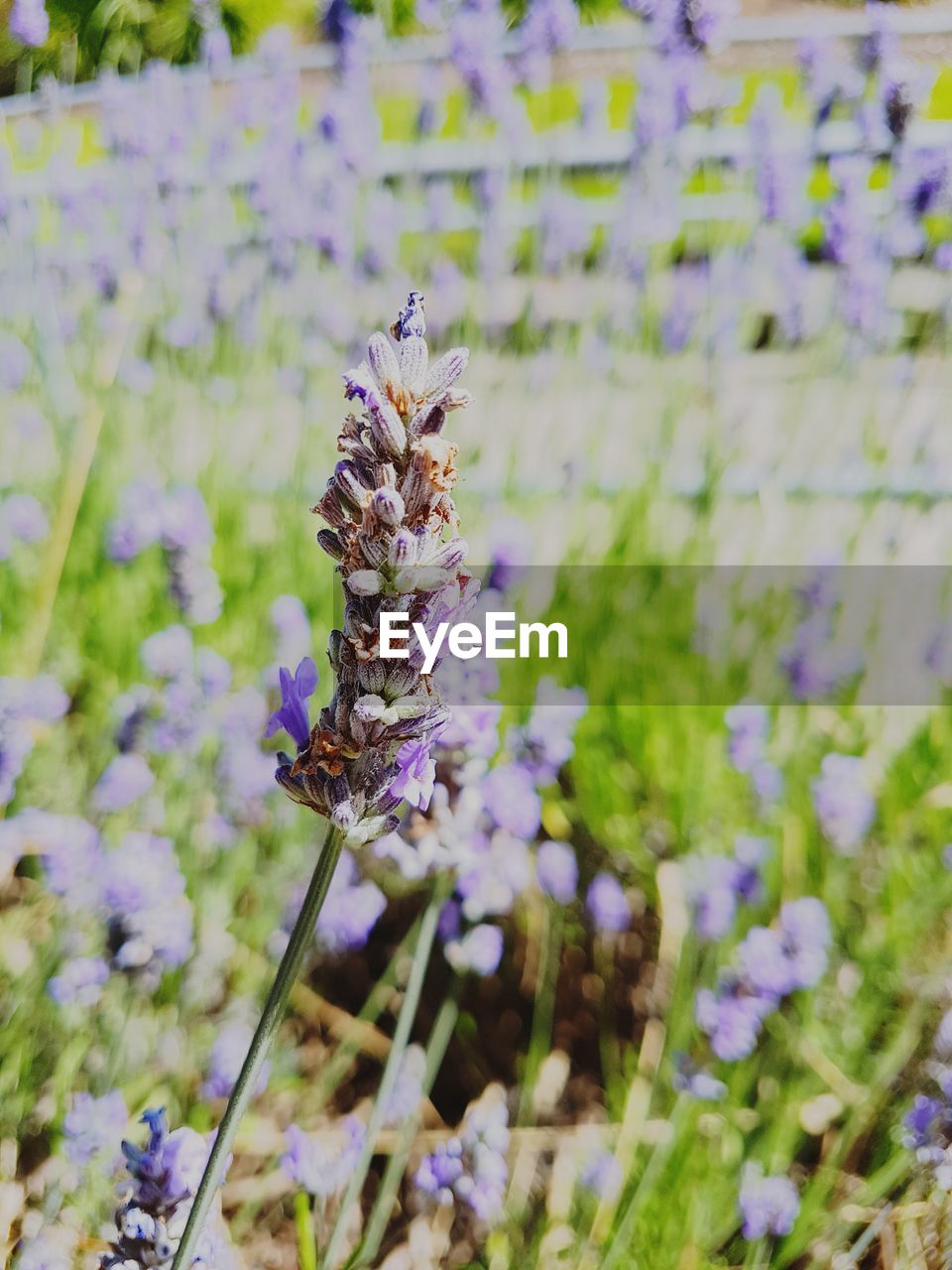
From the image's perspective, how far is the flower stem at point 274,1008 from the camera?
0.48m

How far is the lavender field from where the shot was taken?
891 mm

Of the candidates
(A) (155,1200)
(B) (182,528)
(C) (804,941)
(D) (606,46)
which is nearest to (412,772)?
(A) (155,1200)

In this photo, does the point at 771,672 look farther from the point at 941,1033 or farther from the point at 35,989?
the point at 35,989

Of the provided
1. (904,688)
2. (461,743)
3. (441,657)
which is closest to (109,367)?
(461,743)

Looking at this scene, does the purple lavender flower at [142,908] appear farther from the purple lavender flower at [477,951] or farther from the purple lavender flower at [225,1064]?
the purple lavender flower at [477,951]

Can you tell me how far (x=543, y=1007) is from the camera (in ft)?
3.85

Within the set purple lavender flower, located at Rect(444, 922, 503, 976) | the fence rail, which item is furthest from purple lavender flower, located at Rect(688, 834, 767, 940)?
the fence rail

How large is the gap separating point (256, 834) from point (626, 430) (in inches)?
51.2

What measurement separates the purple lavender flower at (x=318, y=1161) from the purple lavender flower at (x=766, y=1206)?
314mm

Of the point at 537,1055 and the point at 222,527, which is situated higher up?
the point at 222,527

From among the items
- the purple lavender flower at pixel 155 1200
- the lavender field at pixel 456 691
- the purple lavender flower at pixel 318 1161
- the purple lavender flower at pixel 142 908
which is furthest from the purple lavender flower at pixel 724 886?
the purple lavender flower at pixel 155 1200

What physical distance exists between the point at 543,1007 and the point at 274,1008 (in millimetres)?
729

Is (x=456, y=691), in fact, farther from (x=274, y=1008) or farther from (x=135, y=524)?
(x=135, y=524)

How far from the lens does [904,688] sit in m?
1.66
